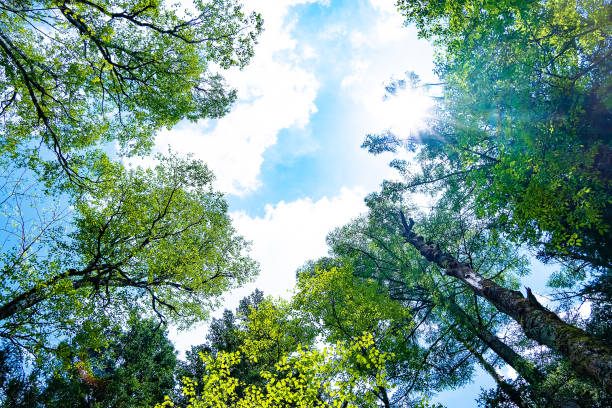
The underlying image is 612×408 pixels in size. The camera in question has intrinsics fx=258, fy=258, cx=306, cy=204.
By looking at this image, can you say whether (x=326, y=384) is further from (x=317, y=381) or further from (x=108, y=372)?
(x=108, y=372)

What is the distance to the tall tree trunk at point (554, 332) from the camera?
4.38 meters

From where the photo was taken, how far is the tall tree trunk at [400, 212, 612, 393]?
4.38m

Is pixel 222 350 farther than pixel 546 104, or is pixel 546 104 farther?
pixel 222 350

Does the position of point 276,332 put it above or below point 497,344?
above

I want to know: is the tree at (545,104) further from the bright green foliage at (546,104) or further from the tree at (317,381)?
the tree at (317,381)

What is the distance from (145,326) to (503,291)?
2151 cm

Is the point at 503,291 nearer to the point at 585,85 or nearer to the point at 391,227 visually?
the point at 585,85

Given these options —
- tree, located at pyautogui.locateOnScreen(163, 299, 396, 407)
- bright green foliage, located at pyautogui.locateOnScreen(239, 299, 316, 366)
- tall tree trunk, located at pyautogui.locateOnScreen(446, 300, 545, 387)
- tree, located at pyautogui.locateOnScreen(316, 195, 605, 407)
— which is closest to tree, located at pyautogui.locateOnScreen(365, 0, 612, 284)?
tree, located at pyautogui.locateOnScreen(316, 195, 605, 407)

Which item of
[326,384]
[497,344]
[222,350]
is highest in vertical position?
[222,350]

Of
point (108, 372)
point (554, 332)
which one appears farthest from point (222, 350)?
point (554, 332)

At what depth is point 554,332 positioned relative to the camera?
5469 millimetres

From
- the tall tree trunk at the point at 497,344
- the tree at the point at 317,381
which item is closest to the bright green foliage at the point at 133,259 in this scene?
the tree at the point at 317,381

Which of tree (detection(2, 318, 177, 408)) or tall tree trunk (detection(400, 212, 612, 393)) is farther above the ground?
tree (detection(2, 318, 177, 408))

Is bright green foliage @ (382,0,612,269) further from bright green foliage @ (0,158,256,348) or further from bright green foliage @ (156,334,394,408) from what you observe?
bright green foliage @ (0,158,256,348)
